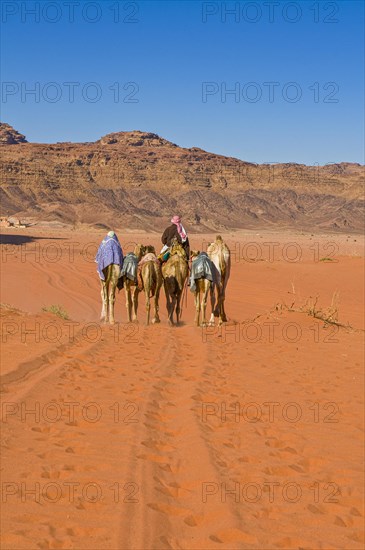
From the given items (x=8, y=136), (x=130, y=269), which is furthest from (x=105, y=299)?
(x=8, y=136)

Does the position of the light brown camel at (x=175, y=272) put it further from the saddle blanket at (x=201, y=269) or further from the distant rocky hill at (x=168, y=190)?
the distant rocky hill at (x=168, y=190)

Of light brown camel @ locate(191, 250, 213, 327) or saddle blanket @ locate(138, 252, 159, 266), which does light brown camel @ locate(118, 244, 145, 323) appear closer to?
saddle blanket @ locate(138, 252, 159, 266)

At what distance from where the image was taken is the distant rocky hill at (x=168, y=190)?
115562mm

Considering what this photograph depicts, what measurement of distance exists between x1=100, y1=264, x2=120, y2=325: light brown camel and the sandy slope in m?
1.85

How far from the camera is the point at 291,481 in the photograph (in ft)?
18.5

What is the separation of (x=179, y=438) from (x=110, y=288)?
8886 millimetres

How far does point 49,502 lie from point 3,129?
20549 centimetres

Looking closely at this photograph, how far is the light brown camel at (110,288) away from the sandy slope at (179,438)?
73.0 inches

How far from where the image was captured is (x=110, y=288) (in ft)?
49.6

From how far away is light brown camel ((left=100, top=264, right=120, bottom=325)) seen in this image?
14891mm

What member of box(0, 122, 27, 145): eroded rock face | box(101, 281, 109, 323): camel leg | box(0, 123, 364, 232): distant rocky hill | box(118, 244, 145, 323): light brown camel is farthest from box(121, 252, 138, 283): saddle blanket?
box(0, 122, 27, 145): eroded rock face

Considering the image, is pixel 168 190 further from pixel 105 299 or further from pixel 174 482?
pixel 174 482

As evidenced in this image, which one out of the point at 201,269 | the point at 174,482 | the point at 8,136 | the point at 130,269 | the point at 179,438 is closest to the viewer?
the point at 174,482

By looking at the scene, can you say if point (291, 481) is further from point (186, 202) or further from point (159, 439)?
point (186, 202)
